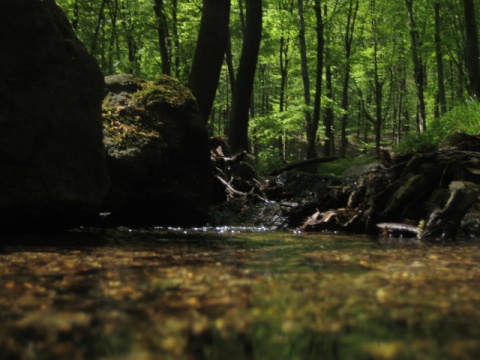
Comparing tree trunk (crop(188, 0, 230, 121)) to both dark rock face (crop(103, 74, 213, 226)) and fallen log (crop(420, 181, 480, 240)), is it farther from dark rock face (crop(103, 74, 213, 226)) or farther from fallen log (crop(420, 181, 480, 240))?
fallen log (crop(420, 181, 480, 240))

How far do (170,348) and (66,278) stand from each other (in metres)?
1.18

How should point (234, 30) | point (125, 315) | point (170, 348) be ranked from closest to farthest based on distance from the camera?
point (170, 348) < point (125, 315) < point (234, 30)

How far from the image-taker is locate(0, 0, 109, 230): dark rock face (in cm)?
425

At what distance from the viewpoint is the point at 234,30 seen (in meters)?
26.8

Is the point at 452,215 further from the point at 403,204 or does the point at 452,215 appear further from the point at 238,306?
the point at 238,306

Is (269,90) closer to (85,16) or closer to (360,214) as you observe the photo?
(85,16)

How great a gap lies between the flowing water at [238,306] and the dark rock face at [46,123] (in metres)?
1.40

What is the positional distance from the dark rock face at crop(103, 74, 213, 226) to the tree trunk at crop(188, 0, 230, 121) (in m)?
2.36

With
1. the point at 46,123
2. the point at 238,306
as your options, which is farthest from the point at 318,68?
the point at 238,306

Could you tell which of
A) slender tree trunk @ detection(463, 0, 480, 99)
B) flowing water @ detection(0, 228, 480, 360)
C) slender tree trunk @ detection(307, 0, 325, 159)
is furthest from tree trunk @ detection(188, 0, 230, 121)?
slender tree trunk @ detection(463, 0, 480, 99)

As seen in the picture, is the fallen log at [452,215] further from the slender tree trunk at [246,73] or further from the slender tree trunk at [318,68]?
the slender tree trunk at [318,68]

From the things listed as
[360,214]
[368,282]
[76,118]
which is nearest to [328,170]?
[360,214]

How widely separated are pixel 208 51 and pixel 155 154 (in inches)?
165

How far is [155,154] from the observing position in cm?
617
